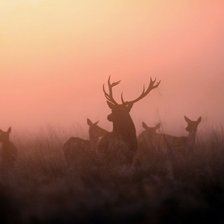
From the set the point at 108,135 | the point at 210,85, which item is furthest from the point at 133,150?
the point at 210,85

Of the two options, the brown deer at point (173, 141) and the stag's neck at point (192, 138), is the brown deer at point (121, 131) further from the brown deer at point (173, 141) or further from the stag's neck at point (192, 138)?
the stag's neck at point (192, 138)

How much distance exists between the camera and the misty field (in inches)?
361

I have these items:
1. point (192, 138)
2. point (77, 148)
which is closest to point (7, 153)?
point (77, 148)

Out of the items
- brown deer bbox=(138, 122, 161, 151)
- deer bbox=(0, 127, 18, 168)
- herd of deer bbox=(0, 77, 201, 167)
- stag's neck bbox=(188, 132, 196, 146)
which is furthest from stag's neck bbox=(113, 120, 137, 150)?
deer bbox=(0, 127, 18, 168)

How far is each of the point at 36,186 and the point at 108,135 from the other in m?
2.80

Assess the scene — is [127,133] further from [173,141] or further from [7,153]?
[7,153]

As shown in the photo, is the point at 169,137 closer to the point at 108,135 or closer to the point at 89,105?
the point at 108,135

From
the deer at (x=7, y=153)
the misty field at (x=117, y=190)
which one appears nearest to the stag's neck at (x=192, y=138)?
the misty field at (x=117, y=190)

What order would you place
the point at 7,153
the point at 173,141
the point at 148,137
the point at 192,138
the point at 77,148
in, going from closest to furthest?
the point at 77,148
the point at 7,153
the point at 173,141
the point at 148,137
the point at 192,138

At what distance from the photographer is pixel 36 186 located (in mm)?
10312

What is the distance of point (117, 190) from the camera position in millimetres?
9961

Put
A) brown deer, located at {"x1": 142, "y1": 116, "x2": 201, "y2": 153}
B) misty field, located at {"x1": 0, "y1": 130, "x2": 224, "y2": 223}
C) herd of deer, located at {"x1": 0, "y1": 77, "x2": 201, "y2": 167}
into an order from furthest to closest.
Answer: brown deer, located at {"x1": 142, "y1": 116, "x2": 201, "y2": 153}, herd of deer, located at {"x1": 0, "y1": 77, "x2": 201, "y2": 167}, misty field, located at {"x1": 0, "y1": 130, "x2": 224, "y2": 223}

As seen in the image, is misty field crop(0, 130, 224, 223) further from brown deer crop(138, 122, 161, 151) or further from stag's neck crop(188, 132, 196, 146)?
stag's neck crop(188, 132, 196, 146)

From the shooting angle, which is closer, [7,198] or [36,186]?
[7,198]
